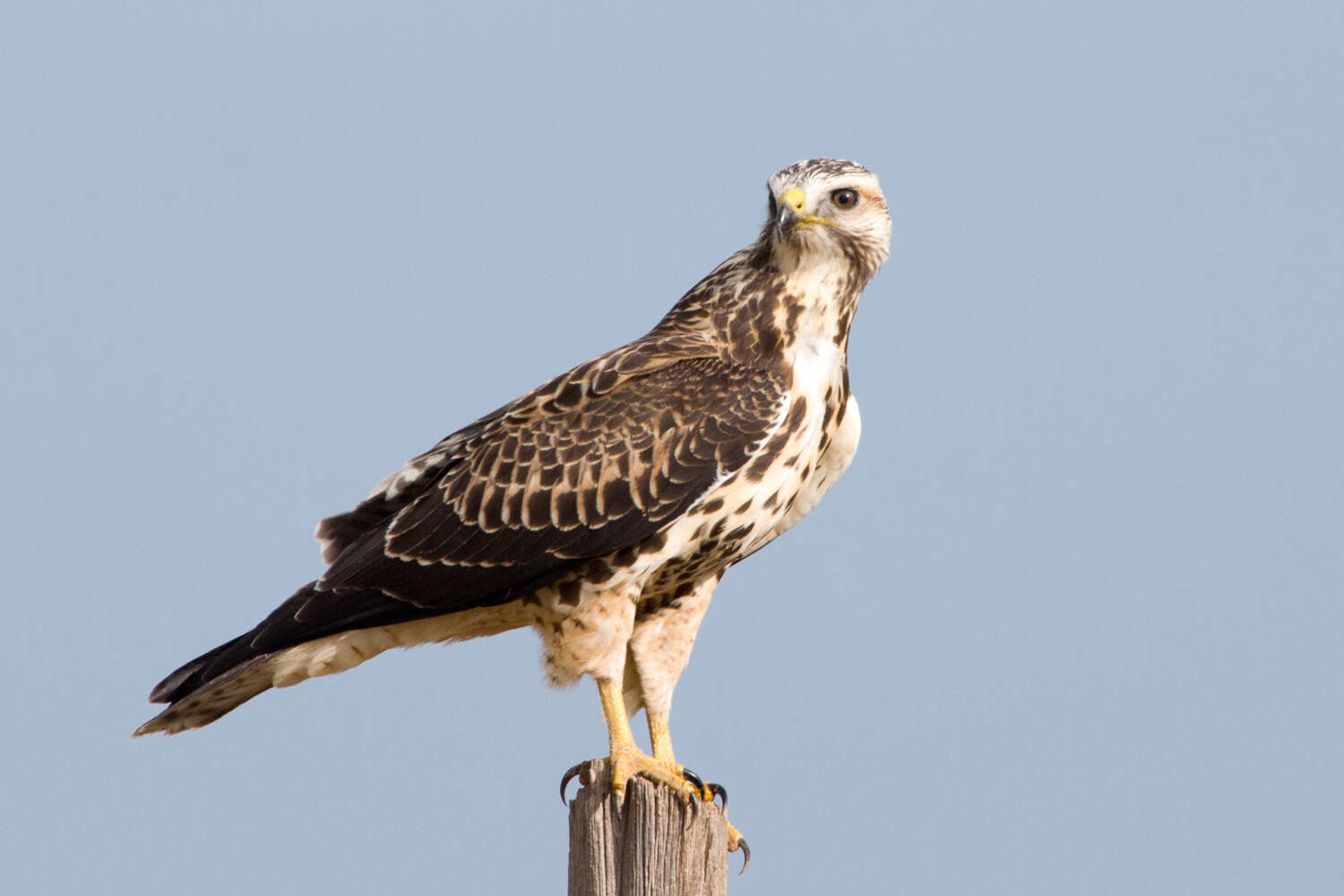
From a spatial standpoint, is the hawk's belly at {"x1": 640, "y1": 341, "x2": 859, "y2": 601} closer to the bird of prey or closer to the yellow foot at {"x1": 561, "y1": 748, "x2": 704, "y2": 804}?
the bird of prey

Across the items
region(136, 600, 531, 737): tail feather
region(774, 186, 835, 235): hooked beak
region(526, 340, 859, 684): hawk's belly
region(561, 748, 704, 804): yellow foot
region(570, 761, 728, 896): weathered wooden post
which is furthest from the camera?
region(136, 600, 531, 737): tail feather

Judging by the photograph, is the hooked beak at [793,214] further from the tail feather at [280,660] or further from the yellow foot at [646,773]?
the yellow foot at [646,773]

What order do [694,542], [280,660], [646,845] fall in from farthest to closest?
[280,660] < [694,542] < [646,845]

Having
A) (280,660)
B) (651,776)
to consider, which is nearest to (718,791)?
(651,776)

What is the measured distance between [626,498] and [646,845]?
1124 mm

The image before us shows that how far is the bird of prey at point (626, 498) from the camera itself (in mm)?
5586

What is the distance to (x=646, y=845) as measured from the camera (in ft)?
17.5

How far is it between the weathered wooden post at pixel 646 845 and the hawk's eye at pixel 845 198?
6.93ft

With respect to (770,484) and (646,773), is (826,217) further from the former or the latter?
(646,773)

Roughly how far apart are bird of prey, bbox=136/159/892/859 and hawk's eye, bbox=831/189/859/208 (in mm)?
13

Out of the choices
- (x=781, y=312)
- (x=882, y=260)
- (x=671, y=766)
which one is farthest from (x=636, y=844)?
(x=882, y=260)

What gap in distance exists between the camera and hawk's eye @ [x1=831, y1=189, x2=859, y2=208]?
5867 mm

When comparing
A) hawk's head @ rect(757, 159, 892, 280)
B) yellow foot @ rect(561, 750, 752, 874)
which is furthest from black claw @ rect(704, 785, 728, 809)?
hawk's head @ rect(757, 159, 892, 280)

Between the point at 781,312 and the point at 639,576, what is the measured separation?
1.06 meters
